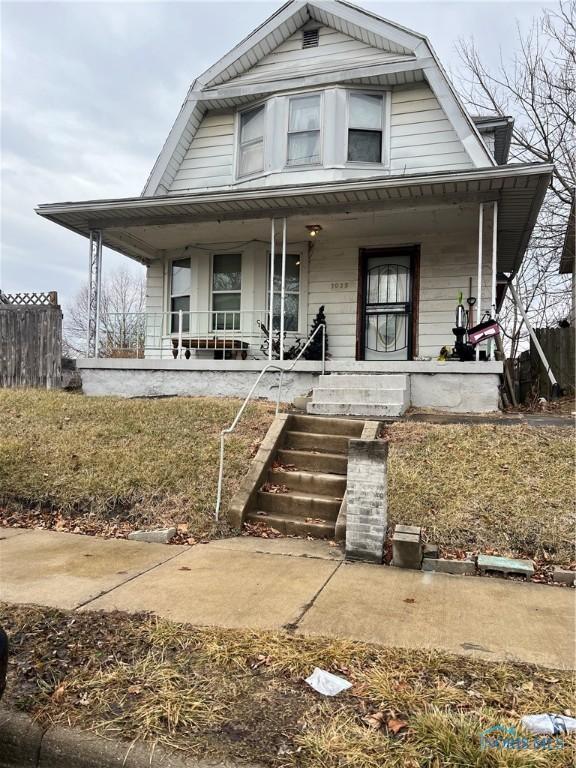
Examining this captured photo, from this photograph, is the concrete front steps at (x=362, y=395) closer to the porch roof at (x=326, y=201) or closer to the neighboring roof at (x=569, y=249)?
the porch roof at (x=326, y=201)

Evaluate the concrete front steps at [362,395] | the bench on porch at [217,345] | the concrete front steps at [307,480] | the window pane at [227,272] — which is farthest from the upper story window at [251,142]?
the concrete front steps at [307,480]

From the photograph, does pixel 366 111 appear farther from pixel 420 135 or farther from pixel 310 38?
pixel 310 38

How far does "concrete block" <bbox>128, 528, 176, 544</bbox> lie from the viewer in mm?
4969

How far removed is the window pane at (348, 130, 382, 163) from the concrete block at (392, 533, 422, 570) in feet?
28.8

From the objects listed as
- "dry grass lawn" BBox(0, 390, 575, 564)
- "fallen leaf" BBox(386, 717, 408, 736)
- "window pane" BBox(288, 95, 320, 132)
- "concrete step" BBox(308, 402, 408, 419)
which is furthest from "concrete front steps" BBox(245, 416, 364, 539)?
"window pane" BBox(288, 95, 320, 132)

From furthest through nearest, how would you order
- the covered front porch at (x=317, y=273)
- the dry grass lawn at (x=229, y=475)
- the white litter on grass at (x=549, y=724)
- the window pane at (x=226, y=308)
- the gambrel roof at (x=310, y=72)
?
the window pane at (x=226, y=308)
the gambrel roof at (x=310, y=72)
the covered front porch at (x=317, y=273)
the dry grass lawn at (x=229, y=475)
the white litter on grass at (x=549, y=724)

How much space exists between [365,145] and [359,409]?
6.07m

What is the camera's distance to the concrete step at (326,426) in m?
6.54

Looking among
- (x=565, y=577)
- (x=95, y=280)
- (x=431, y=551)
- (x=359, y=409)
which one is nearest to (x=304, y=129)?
(x=95, y=280)

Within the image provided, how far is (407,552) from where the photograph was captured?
166 inches

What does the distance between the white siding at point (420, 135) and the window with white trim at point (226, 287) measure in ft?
12.8

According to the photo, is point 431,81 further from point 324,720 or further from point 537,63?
point 324,720

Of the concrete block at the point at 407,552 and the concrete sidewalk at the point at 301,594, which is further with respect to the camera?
the concrete block at the point at 407,552

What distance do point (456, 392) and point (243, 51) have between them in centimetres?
844
